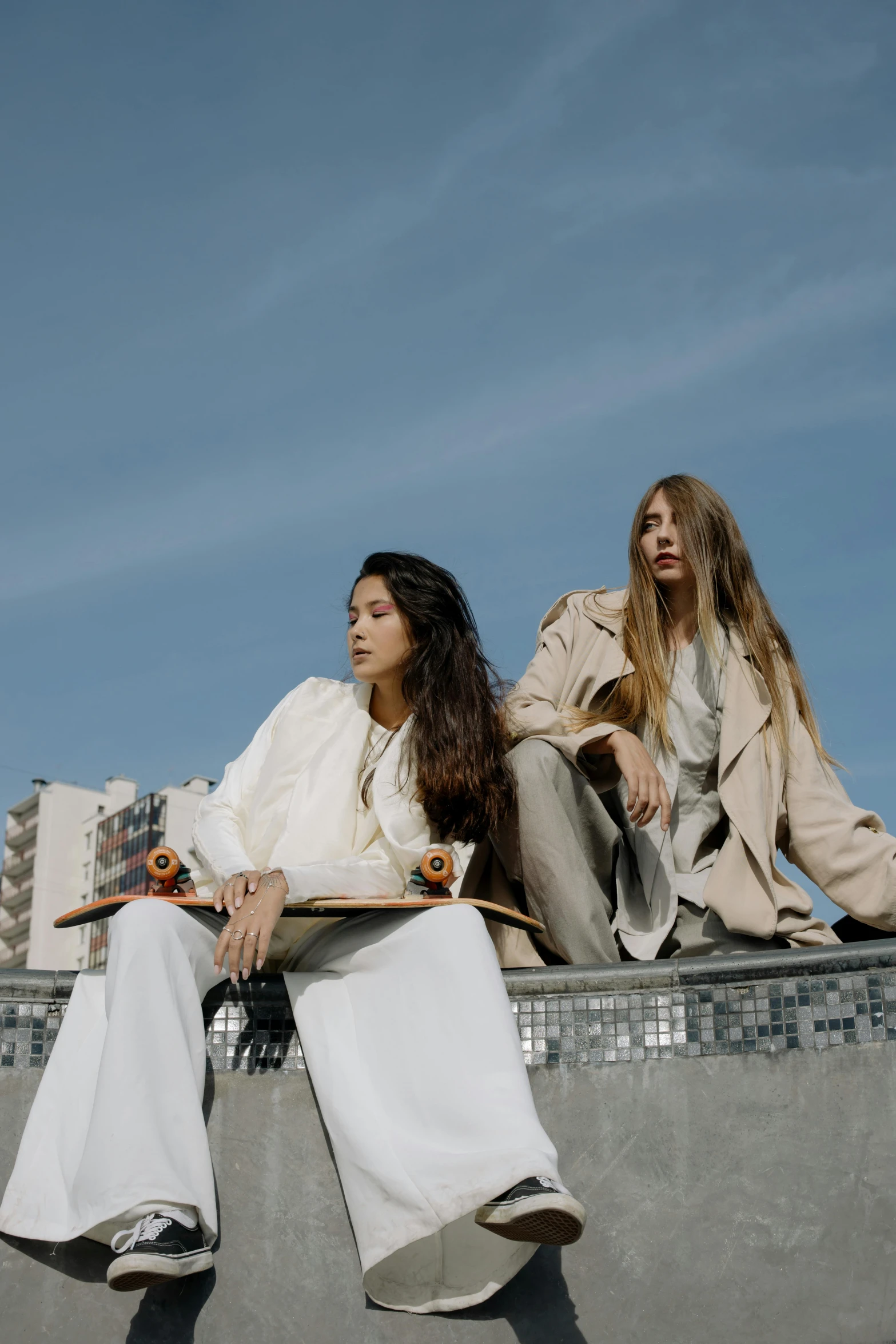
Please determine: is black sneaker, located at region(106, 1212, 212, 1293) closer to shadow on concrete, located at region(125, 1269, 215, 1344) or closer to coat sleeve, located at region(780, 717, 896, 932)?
shadow on concrete, located at region(125, 1269, 215, 1344)

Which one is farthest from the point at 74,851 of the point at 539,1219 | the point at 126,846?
the point at 539,1219

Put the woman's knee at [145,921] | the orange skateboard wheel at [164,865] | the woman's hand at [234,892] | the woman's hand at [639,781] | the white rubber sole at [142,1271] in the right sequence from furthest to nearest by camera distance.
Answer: the woman's hand at [639,781] < the orange skateboard wheel at [164,865] < the woman's hand at [234,892] < the woman's knee at [145,921] < the white rubber sole at [142,1271]

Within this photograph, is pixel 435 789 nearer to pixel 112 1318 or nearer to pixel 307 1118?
pixel 307 1118

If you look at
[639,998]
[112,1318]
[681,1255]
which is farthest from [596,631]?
[112,1318]

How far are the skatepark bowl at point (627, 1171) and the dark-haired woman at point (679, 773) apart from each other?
443mm

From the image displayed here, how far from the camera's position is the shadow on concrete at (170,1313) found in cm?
271

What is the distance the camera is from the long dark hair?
11.8 ft

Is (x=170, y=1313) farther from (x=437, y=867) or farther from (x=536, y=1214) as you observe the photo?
(x=437, y=867)

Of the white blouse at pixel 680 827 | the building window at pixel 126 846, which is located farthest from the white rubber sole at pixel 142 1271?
the building window at pixel 126 846

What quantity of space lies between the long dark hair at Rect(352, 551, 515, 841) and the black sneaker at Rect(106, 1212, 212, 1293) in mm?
1351

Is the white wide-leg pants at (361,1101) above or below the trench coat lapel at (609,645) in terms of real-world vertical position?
below

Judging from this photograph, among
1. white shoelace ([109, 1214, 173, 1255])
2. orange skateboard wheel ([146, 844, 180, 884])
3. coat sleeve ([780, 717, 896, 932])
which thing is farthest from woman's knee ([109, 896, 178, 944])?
coat sleeve ([780, 717, 896, 932])

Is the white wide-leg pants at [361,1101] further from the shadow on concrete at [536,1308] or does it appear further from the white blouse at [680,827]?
the white blouse at [680,827]

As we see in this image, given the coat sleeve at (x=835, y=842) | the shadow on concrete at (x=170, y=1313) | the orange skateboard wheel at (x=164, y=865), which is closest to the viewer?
the shadow on concrete at (x=170, y=1313)
